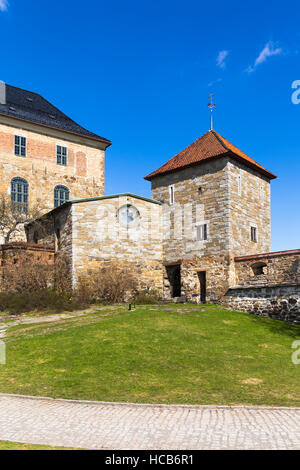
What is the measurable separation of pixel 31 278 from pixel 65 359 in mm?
10905

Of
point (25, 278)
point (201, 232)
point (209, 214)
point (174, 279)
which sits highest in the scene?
point (209, 214)

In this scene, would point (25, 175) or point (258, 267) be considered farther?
point (25, 175)

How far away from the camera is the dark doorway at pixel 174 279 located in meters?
26.0

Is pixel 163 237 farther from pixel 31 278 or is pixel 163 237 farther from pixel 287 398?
pixel 287 398

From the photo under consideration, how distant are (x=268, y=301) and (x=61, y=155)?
2141 cm

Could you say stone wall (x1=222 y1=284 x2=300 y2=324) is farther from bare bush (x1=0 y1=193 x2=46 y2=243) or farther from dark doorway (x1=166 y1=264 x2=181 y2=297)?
bare bush (x1=0 y1=193 x2=46 y2=243)

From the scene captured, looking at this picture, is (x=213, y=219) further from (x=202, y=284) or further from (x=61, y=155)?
(x=61, y=155)

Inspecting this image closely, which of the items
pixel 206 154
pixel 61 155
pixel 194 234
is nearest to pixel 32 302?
pixel 194 234

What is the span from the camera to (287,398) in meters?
8.95

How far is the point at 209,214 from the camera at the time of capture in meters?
24.2

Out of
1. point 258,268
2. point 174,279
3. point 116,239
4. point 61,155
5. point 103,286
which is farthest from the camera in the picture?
point 61,155

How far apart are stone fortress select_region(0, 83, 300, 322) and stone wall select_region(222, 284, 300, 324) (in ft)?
0.16
